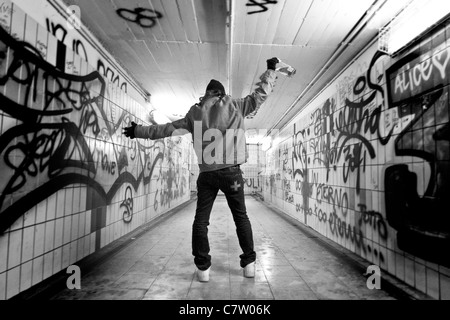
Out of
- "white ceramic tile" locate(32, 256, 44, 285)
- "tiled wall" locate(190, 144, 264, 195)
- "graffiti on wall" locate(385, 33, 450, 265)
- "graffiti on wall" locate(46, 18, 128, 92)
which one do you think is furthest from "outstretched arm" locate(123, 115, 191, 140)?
"tiled wall" locate(190, 144, 264, 195)

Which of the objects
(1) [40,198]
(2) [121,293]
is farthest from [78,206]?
(2) [121,293]

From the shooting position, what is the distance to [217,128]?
2.12 meters

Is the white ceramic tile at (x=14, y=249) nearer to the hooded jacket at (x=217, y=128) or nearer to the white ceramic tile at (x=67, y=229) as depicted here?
the white ceramic tile at (x=67, y=229)

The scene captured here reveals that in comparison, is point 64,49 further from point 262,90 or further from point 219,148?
point 262,90

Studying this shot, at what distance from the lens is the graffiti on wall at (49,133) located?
1.65m

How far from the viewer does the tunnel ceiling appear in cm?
218

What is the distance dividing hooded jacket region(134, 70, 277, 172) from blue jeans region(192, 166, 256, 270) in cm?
8

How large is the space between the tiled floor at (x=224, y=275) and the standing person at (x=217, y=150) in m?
0.21

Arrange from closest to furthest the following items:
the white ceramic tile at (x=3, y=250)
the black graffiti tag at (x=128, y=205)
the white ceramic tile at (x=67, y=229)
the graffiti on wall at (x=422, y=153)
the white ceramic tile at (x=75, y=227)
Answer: the white ceramic tile at (x=3, y=250) → the graffiti on wall at (x=422, y=153) → the white ceramic tile at (x=67, y=229) → the white ceramic tile at (x=75, y=227) → the black graffiti tag at (x=128, y=205)

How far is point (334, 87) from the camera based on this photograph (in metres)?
3.66

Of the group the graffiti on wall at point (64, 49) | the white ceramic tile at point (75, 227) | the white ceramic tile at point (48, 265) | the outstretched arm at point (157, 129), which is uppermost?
the graffiti on wall at point (64, 49)
